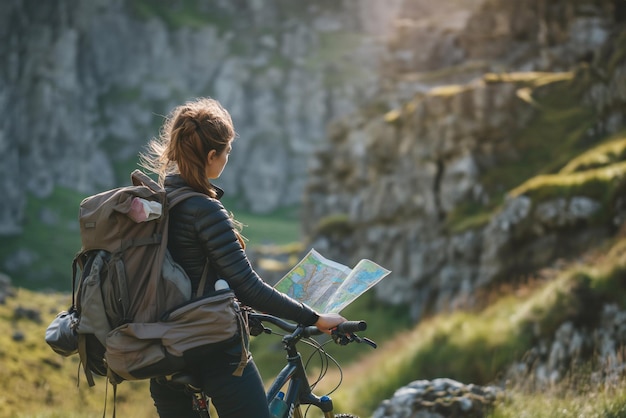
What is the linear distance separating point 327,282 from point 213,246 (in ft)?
4.02

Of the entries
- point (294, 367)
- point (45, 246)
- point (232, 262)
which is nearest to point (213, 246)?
point (232, 262)

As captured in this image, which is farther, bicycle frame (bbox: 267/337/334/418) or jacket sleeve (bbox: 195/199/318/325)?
bicycle frame (bbox: 267/337/334/418)

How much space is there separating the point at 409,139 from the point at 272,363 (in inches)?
557

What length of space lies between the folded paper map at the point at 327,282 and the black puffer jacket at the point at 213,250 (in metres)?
0.51

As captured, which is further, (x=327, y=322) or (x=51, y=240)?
(x=51, y=240)

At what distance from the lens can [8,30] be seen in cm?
17725

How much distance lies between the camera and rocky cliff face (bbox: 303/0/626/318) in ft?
71.4

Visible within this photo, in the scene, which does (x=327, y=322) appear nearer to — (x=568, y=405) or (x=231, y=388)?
(x=231, y=388)

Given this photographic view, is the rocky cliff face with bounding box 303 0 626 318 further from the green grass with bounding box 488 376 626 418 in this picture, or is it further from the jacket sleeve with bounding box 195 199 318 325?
the jacket sleeve with bounding box 195 199 318 325

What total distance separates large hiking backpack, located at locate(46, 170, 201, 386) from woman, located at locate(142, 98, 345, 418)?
0.60 feet

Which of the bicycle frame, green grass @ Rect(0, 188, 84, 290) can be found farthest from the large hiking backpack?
green grass @ Rect(0, 188, 84, 290)

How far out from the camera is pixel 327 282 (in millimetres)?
5191

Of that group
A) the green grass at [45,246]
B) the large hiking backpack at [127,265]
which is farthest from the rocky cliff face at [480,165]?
the green grass at [45,246]

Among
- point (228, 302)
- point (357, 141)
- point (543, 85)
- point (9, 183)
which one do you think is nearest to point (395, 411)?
point (228, 302)
